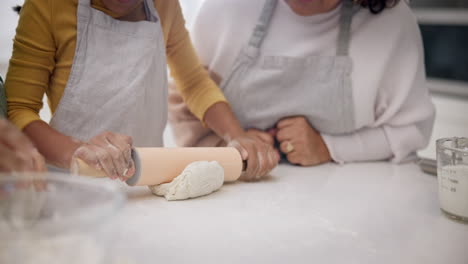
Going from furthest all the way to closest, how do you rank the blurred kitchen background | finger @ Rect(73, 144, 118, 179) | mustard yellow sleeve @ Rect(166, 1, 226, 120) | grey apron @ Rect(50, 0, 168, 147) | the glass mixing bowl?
the blurred kitchen background, mustard yellow sleeve @ Rect(166, 1, 226, 120), grey apron @ Rect(50, 0, 168, 147), finger @ Rect(73, 144, 118, 179), the glass mixing bowl

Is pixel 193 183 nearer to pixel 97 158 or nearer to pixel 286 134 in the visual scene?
pixel 97 158

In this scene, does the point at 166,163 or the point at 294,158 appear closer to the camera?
the point at 166,163

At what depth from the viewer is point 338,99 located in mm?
939

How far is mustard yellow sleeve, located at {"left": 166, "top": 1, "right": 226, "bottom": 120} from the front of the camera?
856mm

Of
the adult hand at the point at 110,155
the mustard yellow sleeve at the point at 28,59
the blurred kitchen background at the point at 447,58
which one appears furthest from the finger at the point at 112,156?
the blurred kitchen background at the point at 447,58

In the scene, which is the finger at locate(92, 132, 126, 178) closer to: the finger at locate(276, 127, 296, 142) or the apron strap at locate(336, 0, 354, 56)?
the finger at locate(276, 127, 296, 142)

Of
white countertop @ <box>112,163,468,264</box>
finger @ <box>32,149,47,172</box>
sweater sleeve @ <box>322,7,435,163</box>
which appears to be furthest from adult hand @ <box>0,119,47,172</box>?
sweater sleeve @ <box>322,7,435,163</box>

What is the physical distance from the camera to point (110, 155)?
59 centimetres

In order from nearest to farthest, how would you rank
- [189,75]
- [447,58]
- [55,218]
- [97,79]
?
[55,218]
[97,79]
[189,75]
[447,58]

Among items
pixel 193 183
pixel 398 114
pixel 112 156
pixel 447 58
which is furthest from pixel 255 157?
pixel 447 58

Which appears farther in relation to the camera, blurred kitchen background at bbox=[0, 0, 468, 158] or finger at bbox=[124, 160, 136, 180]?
blurred kitchen background at bbox=[0, 0, 468, 158]

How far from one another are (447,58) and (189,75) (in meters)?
1.33

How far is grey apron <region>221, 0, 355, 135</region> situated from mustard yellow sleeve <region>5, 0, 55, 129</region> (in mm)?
392

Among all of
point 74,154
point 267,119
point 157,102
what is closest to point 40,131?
point 74,154
